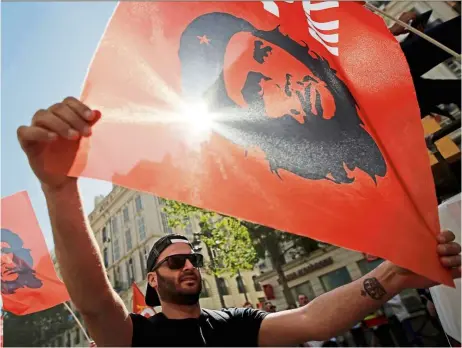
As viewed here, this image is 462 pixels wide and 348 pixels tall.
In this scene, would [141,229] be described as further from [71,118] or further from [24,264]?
[71,118]

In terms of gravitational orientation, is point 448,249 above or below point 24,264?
below

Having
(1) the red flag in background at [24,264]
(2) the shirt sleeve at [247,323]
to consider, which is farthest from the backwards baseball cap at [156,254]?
(1) the red flag in background at [24,264]

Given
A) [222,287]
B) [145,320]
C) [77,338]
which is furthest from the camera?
[77,338]

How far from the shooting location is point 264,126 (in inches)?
53.4

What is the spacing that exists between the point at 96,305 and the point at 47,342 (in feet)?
172

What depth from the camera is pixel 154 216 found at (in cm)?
3450

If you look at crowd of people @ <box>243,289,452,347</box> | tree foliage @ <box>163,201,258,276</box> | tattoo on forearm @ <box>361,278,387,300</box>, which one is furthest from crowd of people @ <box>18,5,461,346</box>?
tree foliage @ <box>163,201,258,276</box>

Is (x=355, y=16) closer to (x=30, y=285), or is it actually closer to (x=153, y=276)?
(x=153, y=276)

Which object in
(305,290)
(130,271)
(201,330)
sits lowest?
(201,330)

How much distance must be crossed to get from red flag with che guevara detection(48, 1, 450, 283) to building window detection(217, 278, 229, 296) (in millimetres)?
33376

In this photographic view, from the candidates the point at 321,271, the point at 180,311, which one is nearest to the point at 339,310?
the point at 180,311

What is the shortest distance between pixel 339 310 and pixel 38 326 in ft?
159

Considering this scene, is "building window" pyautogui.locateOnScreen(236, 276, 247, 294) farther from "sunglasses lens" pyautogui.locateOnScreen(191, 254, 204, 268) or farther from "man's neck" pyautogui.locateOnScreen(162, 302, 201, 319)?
"man's neck" pyautogui.locateOnScreen(162, 302, 201, 319)

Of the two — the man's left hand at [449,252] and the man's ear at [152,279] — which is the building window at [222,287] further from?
the man's left hand at [449,252]
